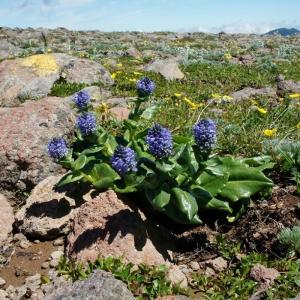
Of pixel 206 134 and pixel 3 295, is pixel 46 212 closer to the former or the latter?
pixel 3 295

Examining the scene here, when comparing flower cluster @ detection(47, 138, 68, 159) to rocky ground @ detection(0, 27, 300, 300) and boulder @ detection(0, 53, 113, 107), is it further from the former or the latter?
boulder @ detection(0, 53, 113, 107)

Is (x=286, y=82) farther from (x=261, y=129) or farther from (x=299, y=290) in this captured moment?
(x=299, y=290)

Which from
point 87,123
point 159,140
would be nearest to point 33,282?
point 87,123

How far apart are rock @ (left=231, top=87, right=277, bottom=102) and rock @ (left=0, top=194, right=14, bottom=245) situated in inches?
275

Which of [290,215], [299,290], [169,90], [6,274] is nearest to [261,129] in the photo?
[290,215]

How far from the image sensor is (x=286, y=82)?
13.3m

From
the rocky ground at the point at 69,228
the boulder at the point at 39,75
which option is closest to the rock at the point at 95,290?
the rocky ground at the point at 69,228

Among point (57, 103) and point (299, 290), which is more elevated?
point (57, 103)

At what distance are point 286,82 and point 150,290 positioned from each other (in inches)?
385

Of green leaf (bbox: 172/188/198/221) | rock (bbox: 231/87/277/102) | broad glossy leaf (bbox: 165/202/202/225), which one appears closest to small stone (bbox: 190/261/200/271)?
broad glossy leaf (bbox: 165/202/202/225)

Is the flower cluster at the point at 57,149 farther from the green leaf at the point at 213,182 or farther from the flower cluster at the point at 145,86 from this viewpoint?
the green leaf at the point at 213,182

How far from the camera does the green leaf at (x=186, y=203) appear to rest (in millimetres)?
4902

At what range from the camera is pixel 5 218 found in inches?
229

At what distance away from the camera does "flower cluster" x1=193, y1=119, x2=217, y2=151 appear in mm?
4445
